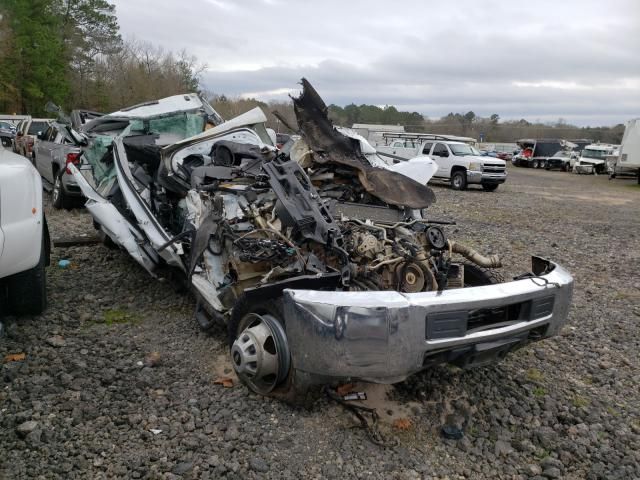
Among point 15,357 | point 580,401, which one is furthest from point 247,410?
point 580,401

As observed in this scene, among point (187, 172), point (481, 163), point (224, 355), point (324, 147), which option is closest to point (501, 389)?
point (224, 355)

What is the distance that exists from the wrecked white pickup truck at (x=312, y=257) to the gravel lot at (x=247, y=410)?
30 centimetres

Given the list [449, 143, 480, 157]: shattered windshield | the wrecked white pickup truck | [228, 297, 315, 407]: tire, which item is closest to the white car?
the wrecked white pickup truck

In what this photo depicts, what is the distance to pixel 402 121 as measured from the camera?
6106 cm

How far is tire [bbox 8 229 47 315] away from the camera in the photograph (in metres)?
3.58

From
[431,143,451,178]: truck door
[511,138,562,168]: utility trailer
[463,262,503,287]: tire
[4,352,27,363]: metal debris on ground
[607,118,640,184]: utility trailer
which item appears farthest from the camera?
[511,138,562,168]: utility trailer

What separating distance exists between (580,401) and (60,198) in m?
7.84

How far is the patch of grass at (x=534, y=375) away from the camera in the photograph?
3.29 m

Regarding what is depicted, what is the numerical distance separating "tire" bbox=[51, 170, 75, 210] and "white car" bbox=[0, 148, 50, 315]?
4.77 m

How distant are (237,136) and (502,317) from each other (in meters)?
2.94

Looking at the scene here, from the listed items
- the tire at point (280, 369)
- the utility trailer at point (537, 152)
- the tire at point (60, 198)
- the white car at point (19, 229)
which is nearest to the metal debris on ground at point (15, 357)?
the white car at point (19, 229)

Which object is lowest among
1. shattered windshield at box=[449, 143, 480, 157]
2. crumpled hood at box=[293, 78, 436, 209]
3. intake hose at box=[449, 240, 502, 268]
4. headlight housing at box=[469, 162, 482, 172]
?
headlight housing at box=[469, 162, 482, 172]

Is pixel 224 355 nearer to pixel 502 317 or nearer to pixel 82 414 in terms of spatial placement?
pixel 82 414

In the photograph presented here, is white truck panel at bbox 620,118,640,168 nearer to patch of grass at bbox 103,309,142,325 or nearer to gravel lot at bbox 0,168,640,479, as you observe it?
gravel lot at bbox 0,168,640,479
